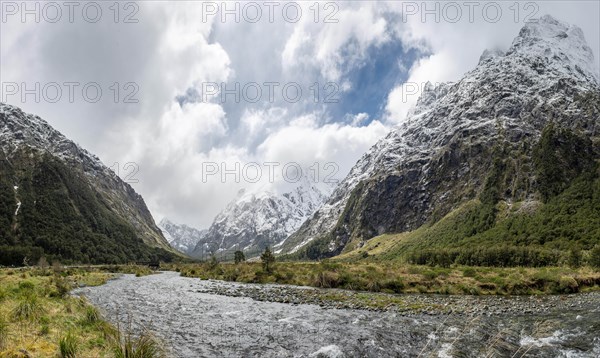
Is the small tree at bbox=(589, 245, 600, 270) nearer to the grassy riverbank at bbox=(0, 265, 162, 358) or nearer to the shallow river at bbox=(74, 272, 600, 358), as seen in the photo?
the shallow river at bbox=(74, 272, 600, 358)

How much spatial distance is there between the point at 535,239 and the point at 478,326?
166 m

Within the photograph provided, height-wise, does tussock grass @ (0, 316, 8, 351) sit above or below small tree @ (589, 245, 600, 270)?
above

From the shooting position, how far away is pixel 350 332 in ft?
85.7

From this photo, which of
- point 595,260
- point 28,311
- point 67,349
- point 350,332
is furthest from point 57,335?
point 595,260

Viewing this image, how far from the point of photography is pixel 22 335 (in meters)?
15.6

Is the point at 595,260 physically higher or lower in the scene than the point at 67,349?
lower

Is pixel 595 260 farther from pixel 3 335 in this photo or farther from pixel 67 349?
pixel 3 335

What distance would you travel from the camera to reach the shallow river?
70.7 ft

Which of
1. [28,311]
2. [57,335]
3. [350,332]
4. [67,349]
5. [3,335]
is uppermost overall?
[28,311]

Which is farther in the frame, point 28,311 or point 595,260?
point 595,260

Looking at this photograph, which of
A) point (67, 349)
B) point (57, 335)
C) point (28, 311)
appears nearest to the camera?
point (67, 349)

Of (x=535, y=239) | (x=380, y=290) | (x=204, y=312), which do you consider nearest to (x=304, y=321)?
(x=204, y=312)

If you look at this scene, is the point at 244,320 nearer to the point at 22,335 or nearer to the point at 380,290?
the point at 22,335

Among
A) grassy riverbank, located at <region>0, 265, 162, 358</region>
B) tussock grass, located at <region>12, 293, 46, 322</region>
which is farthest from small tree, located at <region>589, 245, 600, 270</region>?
tussock grass, located at <region>12, 293, 46, 322</region>
